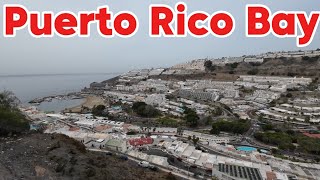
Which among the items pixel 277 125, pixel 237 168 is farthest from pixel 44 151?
pixel 277 125

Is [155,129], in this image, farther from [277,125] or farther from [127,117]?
[277,125]

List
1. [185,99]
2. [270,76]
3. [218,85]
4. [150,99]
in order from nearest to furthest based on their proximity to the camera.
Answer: [150,99], [185,99], [218,85], [270,76]

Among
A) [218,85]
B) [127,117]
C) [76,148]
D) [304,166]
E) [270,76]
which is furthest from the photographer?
A: [270,76]

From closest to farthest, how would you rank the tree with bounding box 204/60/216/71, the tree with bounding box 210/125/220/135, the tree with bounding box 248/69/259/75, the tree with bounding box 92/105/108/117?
the tree with bounding box 210/125/220/135 < the tree with bounding box 92/105/108/117 < the tree with bounding box 248/69/259/75 < the tree with bounding box 204/60/216/71

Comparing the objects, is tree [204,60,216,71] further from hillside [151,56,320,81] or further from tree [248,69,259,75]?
tree [248,69,259,75]

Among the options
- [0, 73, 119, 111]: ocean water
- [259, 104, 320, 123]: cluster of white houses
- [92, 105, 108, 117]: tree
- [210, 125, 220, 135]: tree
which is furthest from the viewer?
[0, 73, 119, 111]: ocean water

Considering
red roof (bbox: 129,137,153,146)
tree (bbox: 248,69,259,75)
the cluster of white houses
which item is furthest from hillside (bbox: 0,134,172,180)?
tree (bbox: 248,69,259,75)

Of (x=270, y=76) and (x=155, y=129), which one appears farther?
(x=270, y=76)

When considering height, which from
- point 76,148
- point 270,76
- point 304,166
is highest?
point 270,76
